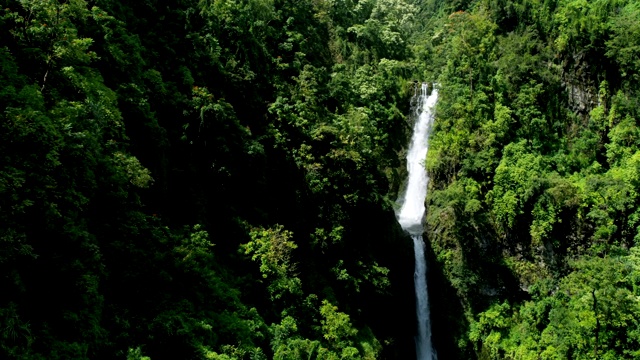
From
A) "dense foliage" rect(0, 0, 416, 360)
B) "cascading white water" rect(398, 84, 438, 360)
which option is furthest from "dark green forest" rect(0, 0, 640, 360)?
"cascading white water" rect(398, 84, 438, 360)

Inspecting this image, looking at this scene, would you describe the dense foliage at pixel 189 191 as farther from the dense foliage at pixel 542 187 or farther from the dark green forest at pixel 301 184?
the dense foliage at pixel 542 187

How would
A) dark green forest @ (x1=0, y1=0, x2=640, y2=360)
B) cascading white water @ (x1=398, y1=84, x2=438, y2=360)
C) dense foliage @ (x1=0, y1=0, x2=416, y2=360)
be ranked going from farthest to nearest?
cascading white water @ (x1=398, y1=84, x2=438, y2=360) → dark green forest @ (x1=0, y1=0, x2=640, y2=360) → dense foliage @ (x1=0, y1=0, x2=416, y2=360)

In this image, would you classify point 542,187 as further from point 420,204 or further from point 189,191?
point 189,191

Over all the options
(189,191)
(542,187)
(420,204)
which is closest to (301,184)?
(189,191)

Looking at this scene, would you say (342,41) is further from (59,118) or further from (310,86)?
(59,118)

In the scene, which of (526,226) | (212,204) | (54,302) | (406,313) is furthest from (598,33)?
(54,302)

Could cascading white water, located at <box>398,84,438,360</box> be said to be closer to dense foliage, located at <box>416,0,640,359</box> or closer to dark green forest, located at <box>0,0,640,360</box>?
dark green forest, located at <box>0,0,640,360</box>
